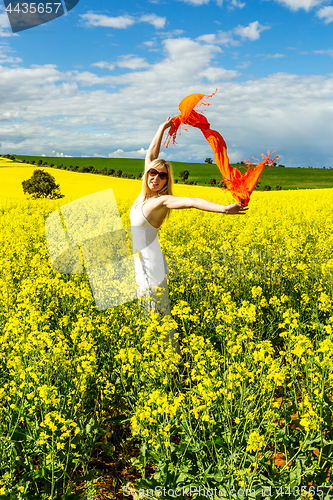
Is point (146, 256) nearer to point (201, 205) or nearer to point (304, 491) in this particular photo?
point (201, 205)

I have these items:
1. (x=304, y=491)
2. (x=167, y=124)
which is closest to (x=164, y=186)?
(x=167, y=124)

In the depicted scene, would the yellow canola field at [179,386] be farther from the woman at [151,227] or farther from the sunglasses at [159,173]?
the sunglasses at [159,173]

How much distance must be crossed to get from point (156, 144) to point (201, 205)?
142cm

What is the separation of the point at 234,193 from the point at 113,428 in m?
2.39

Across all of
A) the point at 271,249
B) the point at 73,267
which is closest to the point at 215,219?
the point at 271,249

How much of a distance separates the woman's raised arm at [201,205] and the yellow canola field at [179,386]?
2.72 feet

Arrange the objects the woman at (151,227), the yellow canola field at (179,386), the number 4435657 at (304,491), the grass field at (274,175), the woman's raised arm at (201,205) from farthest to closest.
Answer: the grass field at (274,175) < the woman at (151,227) < the woman's raised arm at (201,205) < the yellow canola field at (179,386) < the number 4435657 at (304,491)

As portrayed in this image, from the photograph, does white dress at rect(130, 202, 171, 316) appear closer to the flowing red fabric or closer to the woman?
the woman

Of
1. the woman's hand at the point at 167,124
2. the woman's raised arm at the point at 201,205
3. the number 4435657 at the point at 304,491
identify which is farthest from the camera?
the woman's hand at the point at 167,124

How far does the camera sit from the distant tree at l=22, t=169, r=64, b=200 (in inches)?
1097

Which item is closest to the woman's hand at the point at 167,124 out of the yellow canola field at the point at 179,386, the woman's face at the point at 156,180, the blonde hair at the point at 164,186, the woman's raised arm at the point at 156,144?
the woman's raised arm at the point at 156,144

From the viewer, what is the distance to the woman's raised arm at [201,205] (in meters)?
2.88

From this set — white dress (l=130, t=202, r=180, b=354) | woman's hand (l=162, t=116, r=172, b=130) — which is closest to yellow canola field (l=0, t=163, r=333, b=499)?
white dress (l=130, t=202, r=180, b=354)

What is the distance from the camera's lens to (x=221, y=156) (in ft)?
10.3
